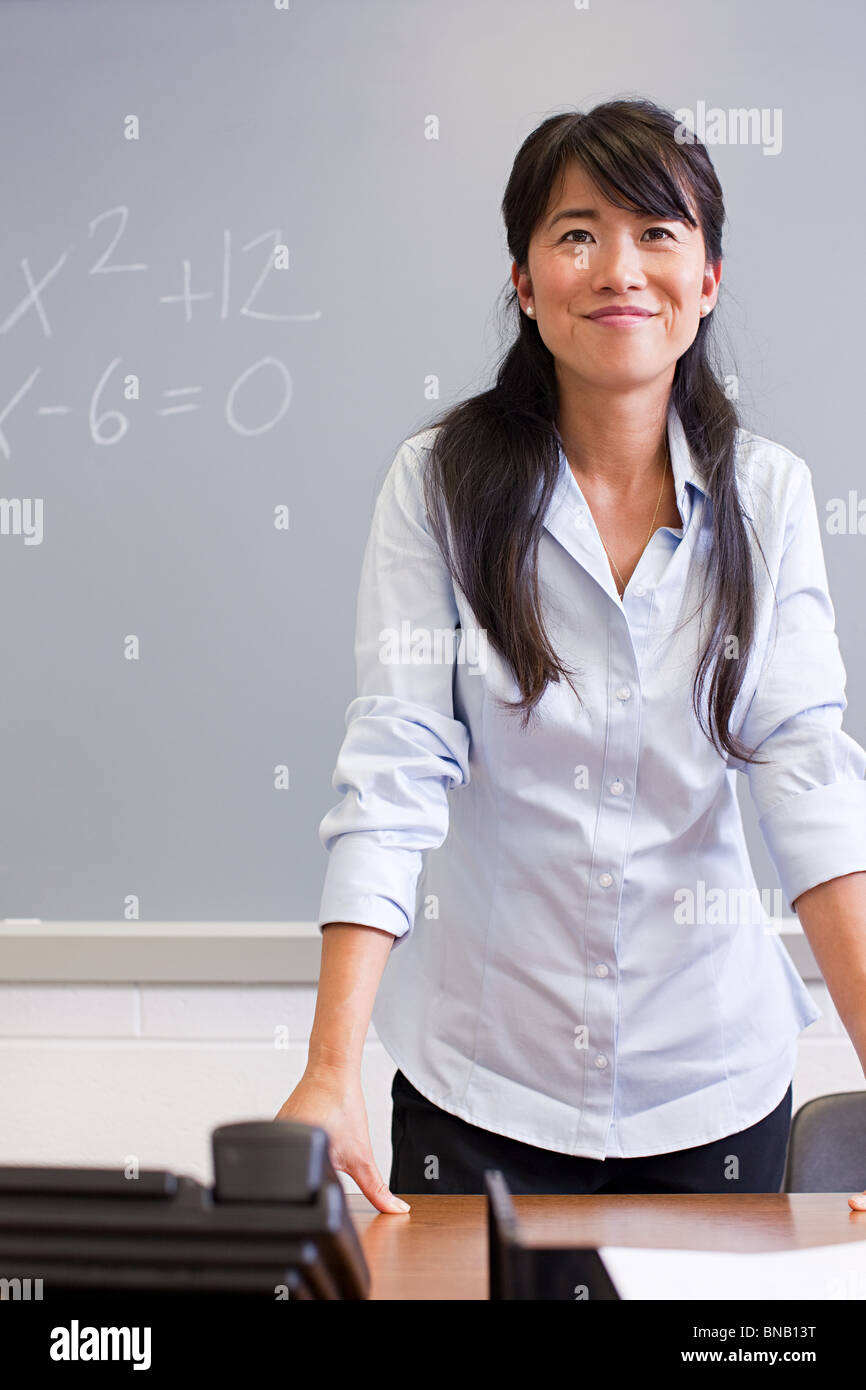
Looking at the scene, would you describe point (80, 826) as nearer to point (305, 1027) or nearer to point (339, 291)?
point (305, 1027)

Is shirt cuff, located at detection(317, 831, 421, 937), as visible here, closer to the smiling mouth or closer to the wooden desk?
the wooden desk

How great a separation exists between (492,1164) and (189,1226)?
2.37 feet

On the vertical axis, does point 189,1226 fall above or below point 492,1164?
above

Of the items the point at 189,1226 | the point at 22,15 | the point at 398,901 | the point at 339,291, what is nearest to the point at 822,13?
the point at 339,291

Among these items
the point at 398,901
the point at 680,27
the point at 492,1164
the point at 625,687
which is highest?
the point at 680,27

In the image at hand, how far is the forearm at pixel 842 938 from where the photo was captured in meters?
1.00

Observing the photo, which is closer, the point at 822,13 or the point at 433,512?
the point at 433,512

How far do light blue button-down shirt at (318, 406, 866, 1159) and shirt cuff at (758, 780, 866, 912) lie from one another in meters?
0.01

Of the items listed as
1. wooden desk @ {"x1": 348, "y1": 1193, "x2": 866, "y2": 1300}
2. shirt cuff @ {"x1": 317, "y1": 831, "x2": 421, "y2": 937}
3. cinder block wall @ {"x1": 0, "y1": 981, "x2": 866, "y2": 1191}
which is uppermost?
shirt cuff @ {"x1": 317, "y1": 831, "x2": 421, "y2": 937}

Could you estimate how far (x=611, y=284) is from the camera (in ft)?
3.70

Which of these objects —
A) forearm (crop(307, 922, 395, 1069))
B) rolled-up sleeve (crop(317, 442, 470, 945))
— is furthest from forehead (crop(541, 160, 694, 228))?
forearm (crop(307, 922, 395, 1069))

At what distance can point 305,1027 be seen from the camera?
2018 millimetres

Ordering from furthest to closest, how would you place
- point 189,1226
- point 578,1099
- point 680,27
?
point 680,27 < point 578,1099 < point 189,1226

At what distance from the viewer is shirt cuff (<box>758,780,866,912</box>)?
107cm
